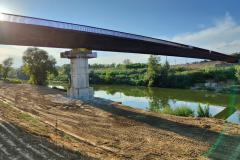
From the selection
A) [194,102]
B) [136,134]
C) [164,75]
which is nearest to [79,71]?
[136,134]

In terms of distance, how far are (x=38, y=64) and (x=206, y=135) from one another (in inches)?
1668

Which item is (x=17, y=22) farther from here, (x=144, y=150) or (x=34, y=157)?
(x=144, y=150)

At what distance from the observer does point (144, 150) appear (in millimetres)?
9891

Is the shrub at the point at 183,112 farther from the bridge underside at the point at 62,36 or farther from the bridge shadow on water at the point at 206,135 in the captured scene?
the bridge underside at the point at 62,36

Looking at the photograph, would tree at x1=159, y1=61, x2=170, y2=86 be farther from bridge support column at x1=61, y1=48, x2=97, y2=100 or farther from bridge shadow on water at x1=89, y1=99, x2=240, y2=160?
bridge shadow on water at x1=89, y1=99, x2=240, y2=160

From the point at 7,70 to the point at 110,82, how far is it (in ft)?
98.4

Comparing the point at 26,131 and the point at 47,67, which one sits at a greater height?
the point at 47,67

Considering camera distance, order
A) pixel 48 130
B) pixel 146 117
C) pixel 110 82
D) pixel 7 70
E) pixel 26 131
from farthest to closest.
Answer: pixel 110 82 → pixel 7 70 → pixel 146 117 → pixel 48 130 → pixel 26 131

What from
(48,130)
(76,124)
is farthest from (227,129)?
(48,130)

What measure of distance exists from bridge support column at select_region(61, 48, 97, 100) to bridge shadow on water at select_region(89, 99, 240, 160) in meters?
7.29

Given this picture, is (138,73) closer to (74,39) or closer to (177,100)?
(177,100)

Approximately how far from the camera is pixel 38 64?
49344 mm

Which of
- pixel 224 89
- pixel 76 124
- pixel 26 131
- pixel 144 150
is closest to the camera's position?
pixel 144 150

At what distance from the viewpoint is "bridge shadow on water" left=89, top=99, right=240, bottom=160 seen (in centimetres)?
955
